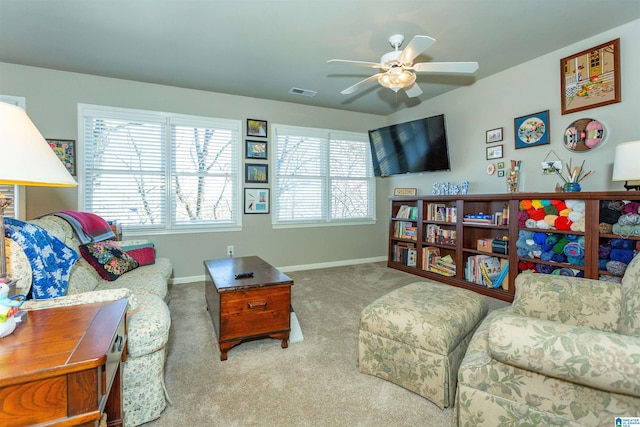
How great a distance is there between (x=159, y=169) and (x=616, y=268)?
187 inches

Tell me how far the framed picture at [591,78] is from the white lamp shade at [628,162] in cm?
103

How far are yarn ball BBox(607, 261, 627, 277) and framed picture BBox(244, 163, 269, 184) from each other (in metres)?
3.80

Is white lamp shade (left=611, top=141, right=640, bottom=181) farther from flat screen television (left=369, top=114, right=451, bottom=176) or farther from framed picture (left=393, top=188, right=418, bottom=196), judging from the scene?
framed picture (left=393, top=188, right=418, bottom=196)

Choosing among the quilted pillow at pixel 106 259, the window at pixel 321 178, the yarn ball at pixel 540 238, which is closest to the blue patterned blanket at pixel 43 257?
the quilted pillow at pixel 106 259

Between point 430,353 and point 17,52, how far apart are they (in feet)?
14.7

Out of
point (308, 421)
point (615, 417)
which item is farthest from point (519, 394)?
point (308, 421)

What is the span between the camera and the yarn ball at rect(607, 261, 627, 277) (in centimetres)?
237

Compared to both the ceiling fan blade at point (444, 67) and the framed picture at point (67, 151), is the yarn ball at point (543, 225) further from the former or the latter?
the framed picture at point (67, 151)

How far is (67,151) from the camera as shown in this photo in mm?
3375

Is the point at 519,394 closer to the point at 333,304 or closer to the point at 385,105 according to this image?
the point at 333,304

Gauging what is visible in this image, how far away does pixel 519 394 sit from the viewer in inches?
44.5

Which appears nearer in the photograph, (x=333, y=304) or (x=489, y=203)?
(x=333, y=304)

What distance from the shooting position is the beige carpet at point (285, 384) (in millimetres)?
1518

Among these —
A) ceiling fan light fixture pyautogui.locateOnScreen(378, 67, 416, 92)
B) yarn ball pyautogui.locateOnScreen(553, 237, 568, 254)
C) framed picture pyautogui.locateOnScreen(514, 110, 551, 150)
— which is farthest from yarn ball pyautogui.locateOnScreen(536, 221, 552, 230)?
ceiling fan light fixture pyautogui.locateOnScreen(378, 67, 416, 92)
